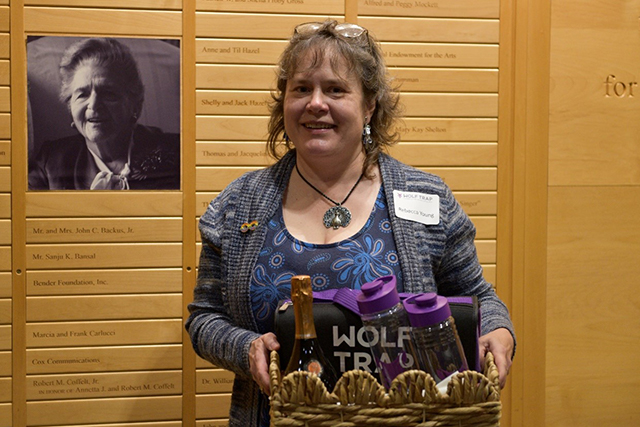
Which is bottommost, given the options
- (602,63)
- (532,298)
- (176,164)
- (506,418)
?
(506,418)

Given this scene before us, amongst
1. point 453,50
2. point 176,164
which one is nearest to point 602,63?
point 453,50

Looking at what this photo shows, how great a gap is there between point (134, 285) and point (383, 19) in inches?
51.5

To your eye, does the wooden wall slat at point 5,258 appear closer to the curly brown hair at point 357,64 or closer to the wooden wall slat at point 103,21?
the wooden wall slat at point 103,21

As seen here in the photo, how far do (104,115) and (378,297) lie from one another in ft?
5.78

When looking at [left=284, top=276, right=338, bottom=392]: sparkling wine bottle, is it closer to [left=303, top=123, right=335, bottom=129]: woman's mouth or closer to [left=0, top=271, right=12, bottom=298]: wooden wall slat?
[left=303, top=123, right=335, bottom=129]: woman's mouth

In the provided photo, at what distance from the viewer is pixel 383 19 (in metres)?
2.75

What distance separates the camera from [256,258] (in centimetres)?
178

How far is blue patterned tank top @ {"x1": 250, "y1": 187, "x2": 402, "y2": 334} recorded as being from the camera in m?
1.73

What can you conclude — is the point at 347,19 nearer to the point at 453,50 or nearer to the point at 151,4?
the point at 453,50

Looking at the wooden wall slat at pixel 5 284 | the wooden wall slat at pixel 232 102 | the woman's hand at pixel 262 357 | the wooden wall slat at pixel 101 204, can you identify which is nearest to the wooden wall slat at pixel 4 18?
the wooden wall slat at pixel 101 204

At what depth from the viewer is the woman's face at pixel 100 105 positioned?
2.63 m

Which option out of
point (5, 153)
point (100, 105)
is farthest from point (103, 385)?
point (100, 105)

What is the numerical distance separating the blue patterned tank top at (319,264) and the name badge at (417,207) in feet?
0.19

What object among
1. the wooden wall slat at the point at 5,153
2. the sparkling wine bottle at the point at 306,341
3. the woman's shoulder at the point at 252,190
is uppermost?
the wooden wall slat at the point at 5,153
